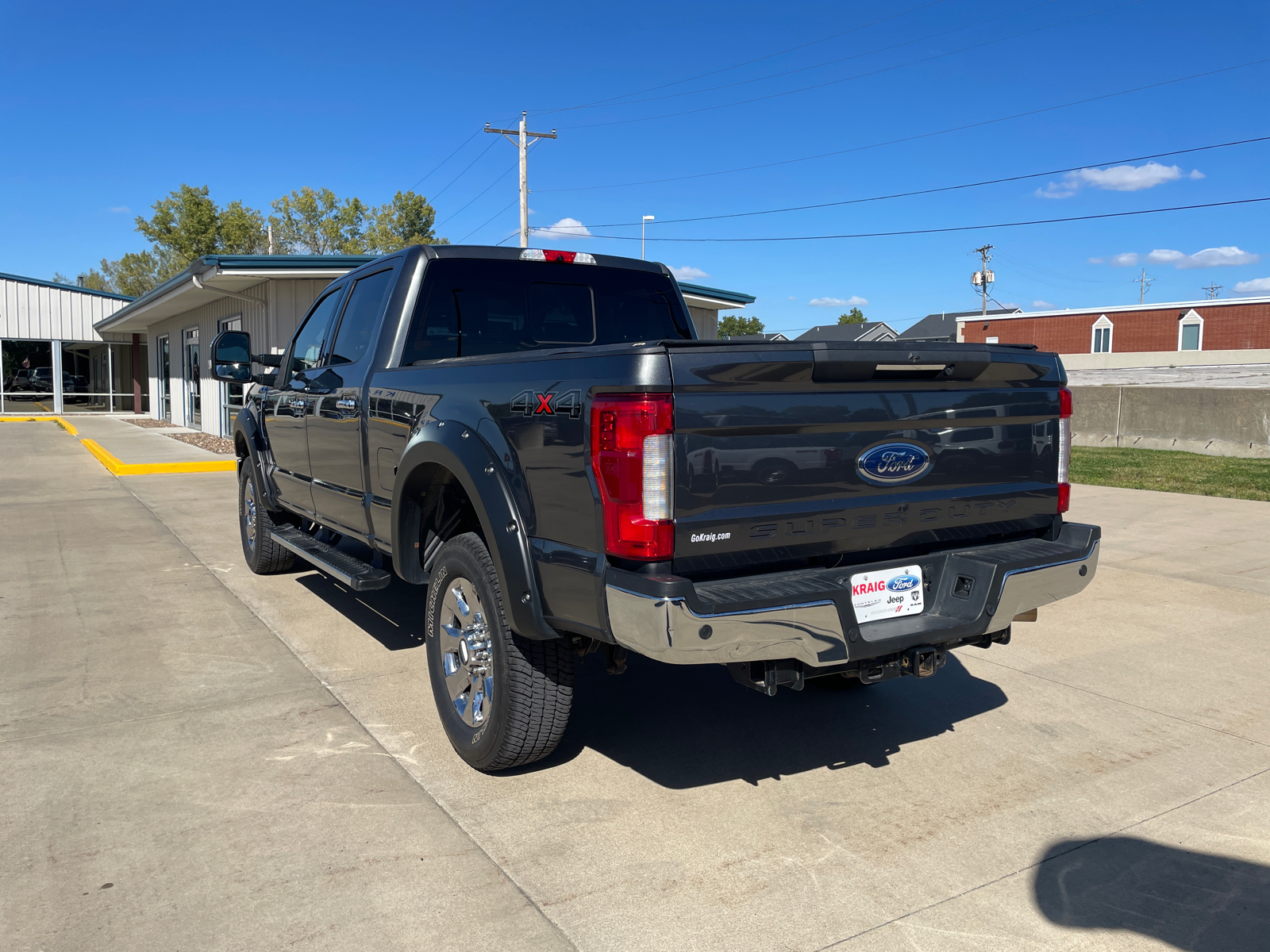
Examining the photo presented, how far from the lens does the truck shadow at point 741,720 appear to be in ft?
12.7

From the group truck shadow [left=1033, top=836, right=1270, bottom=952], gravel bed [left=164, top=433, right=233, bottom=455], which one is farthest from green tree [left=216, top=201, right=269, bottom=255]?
truck shadow [left=1033, top=836, right=1270, bottom=952]

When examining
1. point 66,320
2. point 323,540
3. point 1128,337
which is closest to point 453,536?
point 323,540

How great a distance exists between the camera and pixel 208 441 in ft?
67.8

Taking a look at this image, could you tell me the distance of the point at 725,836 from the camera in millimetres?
3252

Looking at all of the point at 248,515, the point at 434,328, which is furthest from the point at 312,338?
the point at 248,515

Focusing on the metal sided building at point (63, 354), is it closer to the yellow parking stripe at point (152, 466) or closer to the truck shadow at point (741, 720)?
the yellow parking stripe at point (152, 466)

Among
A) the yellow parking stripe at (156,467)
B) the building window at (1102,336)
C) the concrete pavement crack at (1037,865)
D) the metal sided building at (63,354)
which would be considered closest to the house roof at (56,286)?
the metal sided building at (63,354)

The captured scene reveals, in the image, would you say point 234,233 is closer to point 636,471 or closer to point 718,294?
point 718,294

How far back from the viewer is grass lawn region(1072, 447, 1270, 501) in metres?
12.7

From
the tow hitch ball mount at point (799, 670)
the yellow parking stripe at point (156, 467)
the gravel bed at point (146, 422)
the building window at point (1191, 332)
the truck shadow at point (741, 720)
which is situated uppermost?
the building window at point (1191, 332)

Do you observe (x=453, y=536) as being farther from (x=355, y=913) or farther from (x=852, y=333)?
(x=852, y=333)

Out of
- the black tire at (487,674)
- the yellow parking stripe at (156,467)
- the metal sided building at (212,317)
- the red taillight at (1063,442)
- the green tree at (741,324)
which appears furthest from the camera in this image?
the green tree at (741,324)

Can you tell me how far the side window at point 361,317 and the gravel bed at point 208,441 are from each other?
1321 cm

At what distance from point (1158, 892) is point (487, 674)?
2.36 metres
